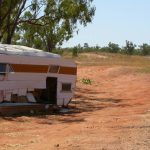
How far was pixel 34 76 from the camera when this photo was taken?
17.7m

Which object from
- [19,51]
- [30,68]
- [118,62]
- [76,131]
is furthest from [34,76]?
[118,62]

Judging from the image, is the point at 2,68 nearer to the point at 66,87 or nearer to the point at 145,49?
the point at 66,87

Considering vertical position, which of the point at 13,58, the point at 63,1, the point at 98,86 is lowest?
the point at 98,86

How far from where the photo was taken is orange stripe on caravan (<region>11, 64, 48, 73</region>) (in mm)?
16859

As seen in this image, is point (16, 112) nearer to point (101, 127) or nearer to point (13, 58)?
point (13, 58)

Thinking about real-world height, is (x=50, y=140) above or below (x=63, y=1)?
below

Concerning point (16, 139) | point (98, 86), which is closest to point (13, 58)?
point (16, 139)

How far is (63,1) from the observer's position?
26.6 metres

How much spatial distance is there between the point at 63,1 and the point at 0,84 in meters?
11.3

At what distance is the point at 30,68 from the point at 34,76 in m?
0.38

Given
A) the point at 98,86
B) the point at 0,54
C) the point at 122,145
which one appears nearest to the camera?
the point at 122,145

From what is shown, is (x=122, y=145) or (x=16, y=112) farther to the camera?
(x=16, y=112)

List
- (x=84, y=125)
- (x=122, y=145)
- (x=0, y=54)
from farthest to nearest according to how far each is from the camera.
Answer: (x=0, y=54) < (x=84, y=125) < (x=122, y=145)

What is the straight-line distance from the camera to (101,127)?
523 inches
